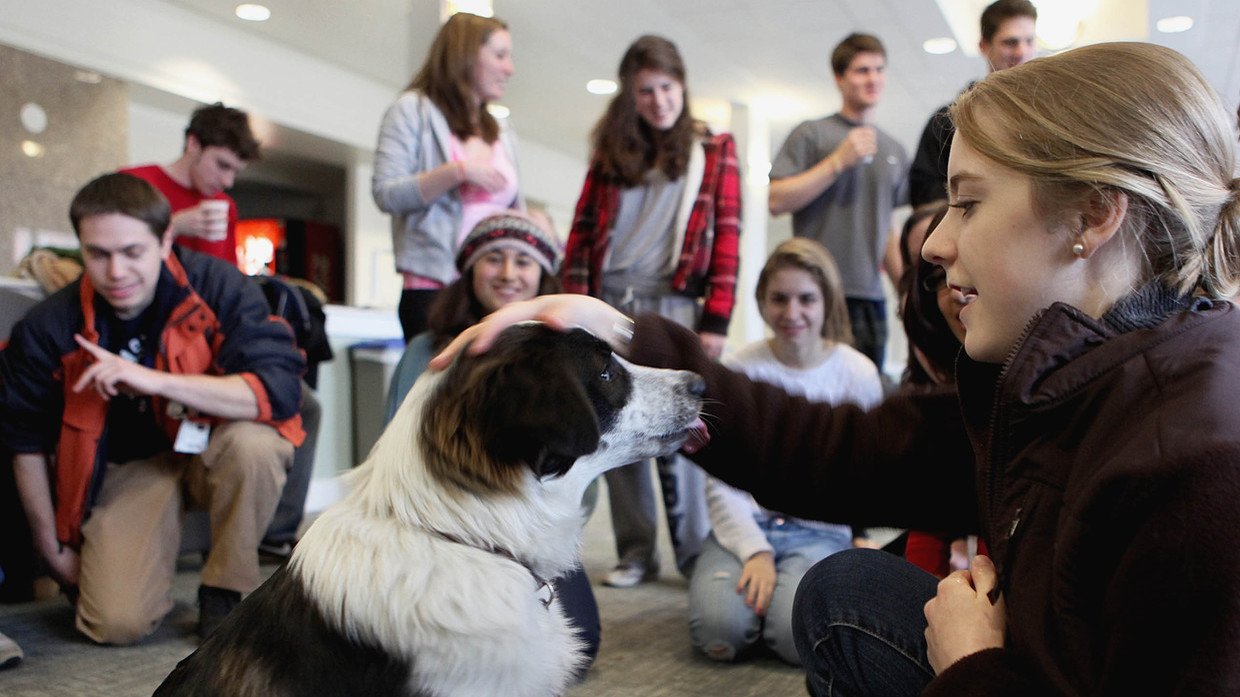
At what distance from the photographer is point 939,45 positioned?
7.93 metres

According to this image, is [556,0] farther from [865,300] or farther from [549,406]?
[549,406]

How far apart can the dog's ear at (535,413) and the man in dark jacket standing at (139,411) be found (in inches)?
59.5

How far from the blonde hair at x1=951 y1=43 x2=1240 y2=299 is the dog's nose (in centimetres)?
59

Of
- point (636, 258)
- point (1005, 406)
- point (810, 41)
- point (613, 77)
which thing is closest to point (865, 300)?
point (636, 258)

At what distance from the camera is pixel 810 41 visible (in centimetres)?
802

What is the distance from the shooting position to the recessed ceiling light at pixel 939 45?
7.78m

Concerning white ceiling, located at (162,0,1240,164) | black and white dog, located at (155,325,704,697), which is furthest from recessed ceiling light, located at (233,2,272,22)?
black and white dog, located at (155,325,704,697)

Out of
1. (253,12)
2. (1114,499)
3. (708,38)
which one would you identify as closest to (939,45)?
(708,38)

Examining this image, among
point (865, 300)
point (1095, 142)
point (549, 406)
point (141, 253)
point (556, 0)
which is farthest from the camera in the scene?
point (556, 0)

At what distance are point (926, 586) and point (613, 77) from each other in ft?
26.7

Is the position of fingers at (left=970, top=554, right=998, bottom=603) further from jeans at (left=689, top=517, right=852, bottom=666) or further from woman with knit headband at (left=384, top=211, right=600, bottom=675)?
woman with knit headband at (left=384, top=211, right=600, bottom=675)

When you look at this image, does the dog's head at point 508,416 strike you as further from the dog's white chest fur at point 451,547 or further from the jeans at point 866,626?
the jeans at point 866,626

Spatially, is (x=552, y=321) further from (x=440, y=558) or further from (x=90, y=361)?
(x=90, y=361)

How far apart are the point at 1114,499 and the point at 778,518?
6.89 feet
